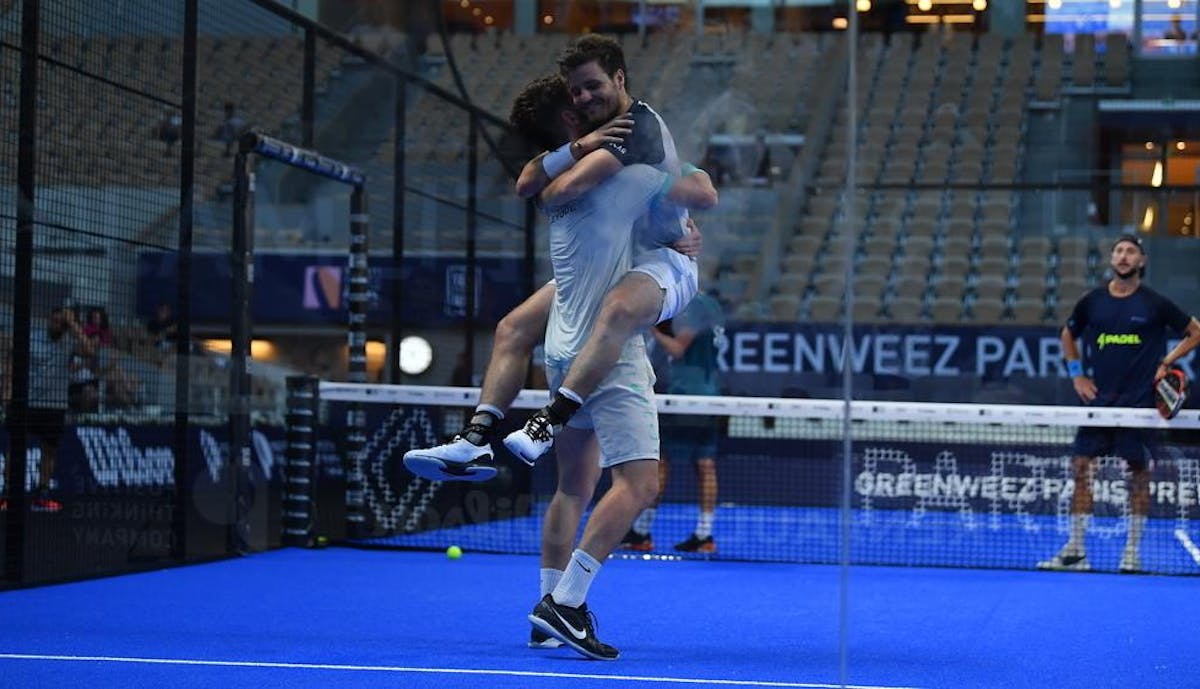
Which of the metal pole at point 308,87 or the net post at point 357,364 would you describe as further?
the net post at point 357,364

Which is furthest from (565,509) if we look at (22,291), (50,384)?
(50,384)

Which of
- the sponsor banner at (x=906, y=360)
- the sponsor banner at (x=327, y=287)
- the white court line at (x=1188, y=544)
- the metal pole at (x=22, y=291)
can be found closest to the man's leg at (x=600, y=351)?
the metal pole at (x=22, y=291)

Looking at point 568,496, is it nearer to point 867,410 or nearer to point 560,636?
point 560,636

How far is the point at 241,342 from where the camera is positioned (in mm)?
9102

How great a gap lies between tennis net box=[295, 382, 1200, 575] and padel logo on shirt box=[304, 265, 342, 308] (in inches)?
97.3

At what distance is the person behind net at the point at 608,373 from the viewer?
5297 millimetres

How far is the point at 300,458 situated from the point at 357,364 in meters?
0.78

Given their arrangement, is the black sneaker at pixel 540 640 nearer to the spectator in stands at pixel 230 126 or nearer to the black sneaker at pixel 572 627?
the black sneaker at pixel 572 627

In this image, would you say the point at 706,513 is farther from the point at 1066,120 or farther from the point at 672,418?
the point at 1066,120

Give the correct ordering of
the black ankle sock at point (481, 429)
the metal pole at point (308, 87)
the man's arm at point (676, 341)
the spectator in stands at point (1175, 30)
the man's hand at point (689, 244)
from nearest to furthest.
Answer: the black ankle sock at point (481, 429) → the man's hand at point (689, 244) → the metal pole at point (308, 87) → the man's arm at point (676, 341) → the spectator in stands at point (1175, 30)

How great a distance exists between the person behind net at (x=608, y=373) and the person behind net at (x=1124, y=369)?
14.7ft

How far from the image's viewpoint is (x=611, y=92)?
531 centimetres

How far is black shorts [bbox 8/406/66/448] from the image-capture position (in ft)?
25.9

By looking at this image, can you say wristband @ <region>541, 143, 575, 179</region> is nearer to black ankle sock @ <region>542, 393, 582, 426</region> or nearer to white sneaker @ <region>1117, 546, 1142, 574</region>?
black ankle sock @ <region>542, 393, 582, 426</region>
